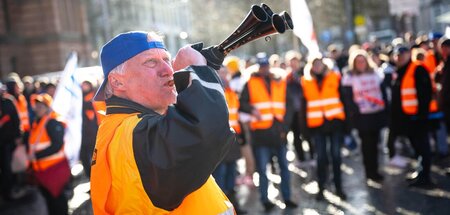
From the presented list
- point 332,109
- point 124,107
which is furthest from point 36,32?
point 124,107

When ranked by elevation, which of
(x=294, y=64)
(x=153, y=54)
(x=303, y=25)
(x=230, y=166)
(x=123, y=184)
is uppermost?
(x=303, y=25)

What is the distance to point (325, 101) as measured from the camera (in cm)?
770

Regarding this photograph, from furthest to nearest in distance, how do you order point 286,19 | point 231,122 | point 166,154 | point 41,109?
point 231,122, point 41,109, point 286,19, point 166,154

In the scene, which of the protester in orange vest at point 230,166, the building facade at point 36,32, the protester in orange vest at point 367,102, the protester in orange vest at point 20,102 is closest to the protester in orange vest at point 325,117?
the protester in orange vest at point 367,102

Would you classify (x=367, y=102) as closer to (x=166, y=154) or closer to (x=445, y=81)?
(x=445, y=81)

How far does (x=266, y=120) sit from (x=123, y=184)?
18.4 ft

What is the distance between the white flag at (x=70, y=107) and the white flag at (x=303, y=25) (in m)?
3.09

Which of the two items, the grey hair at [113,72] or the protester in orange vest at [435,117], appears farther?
the protester in orange vest at [435,117]

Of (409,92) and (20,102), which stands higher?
(20,102)

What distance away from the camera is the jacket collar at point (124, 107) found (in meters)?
2.27

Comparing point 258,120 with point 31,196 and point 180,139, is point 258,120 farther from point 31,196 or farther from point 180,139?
point 180,139

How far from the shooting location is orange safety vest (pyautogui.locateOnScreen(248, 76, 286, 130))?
7594 millimetres

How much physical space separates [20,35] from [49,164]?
1023 inches

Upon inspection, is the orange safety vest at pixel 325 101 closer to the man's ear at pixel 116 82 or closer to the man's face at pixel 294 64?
the man's face at pixel 294 64
